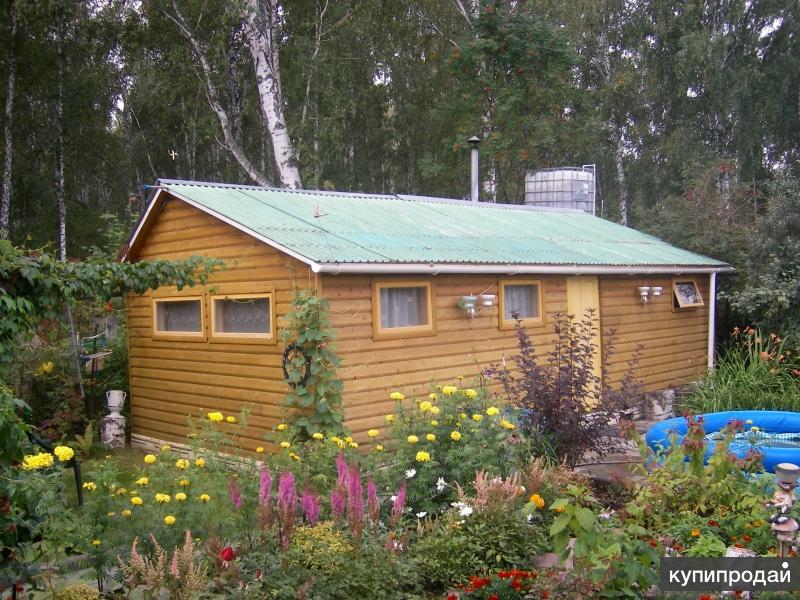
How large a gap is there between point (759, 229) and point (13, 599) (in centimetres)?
1258

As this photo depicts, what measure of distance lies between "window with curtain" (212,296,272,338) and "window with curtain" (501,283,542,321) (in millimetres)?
3143

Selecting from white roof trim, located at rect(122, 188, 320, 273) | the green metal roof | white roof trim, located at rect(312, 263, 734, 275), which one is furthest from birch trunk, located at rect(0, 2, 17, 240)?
white roof trim, located at rect(312, 263, 734, 275)

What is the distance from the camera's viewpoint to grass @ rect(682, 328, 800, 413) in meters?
9.98

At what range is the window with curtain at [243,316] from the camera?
807 centimetres

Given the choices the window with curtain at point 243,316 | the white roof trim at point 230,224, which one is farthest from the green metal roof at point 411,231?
the window with curtain at point 243,316

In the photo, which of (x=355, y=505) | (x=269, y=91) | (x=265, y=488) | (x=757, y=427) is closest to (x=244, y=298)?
(x=265, y=488)

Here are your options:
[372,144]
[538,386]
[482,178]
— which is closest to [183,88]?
[372,144]

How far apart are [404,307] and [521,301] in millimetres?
2234

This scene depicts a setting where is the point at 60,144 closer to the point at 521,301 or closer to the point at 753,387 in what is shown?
the point at 521,301

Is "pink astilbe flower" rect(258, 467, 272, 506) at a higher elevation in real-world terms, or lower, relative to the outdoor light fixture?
lower

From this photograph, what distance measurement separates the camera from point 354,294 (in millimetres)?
7680

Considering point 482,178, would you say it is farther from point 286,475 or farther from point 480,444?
point 286,475

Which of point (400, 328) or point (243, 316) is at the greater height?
point (243, 316)

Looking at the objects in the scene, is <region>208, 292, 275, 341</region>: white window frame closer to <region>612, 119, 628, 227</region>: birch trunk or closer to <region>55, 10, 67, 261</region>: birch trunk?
<region>55, 10, 67, 261</region>: birch trunk
